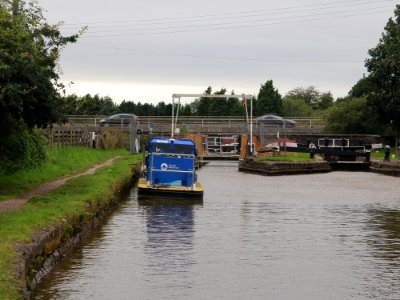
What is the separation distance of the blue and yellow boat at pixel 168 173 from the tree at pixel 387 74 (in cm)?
3746

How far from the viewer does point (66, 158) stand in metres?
46.4

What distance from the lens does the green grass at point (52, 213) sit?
583 inches

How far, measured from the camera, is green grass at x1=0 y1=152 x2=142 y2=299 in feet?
48.6

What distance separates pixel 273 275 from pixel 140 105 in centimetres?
12451

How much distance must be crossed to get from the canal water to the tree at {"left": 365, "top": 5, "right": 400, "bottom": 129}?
33522 mm

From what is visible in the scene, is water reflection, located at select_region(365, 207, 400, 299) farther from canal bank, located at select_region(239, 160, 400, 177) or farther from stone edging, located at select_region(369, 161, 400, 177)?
stone edging, located at select_region(369, 161, 400, 177)

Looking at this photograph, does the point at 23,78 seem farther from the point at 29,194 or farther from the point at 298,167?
the point at 298,167

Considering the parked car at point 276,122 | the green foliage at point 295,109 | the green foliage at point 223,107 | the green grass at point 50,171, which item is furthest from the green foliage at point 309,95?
the green grass at point 50,171

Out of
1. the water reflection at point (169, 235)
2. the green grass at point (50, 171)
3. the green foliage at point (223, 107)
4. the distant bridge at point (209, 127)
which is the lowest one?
the water reflection at point (169, 235)

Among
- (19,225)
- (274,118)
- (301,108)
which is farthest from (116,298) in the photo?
(301,108)

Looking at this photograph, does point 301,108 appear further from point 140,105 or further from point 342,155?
point 342,155

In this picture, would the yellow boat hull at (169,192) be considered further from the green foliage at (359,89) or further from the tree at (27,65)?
the green foliage at (359,89)

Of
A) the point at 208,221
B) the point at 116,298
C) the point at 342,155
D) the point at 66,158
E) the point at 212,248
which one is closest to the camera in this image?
the point at 116,298

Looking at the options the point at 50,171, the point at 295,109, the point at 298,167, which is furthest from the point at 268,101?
the point at 50,171
